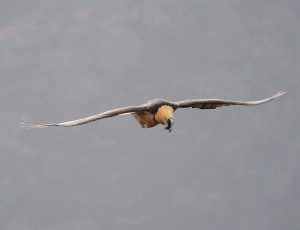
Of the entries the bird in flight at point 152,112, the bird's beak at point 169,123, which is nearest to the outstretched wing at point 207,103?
the bird in flight at point 152,112

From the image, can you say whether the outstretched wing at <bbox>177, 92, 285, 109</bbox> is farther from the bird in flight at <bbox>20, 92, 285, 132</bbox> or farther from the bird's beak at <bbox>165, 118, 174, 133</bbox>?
the bird's beak at <bbox>165, 118, 174, 133</bbox>

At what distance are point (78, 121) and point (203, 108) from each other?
301 inches

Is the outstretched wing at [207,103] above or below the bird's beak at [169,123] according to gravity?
above

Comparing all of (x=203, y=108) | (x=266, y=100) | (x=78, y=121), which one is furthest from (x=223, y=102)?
(x=78, y=121)

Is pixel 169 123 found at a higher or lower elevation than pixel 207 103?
lower

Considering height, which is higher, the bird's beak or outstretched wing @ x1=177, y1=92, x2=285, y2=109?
outstretched wing @ x1=177, y1=92, x2=285, y2=109

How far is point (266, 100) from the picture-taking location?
33219mm

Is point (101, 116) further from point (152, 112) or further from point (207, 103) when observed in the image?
point (207, 103)

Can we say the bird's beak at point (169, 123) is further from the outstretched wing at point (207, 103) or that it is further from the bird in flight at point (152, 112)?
the outstretched wing at point (207, 103)

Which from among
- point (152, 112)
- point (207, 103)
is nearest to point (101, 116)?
point (152, 112)

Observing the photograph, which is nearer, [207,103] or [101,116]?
[101,116]

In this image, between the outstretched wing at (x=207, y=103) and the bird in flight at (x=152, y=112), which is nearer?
the bird in flight at (x=152, y=112)

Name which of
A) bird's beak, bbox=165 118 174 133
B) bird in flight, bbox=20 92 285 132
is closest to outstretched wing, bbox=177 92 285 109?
bird in flight, bbox=20 92 285 132

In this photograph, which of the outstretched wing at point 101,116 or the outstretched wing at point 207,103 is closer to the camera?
the outstretched wing at point 101,116
